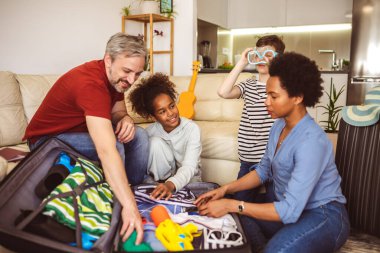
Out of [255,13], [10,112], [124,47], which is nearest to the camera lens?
[124,47]

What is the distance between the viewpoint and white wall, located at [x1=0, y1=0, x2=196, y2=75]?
120 inches

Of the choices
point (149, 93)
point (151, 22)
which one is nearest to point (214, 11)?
point (151, 22)

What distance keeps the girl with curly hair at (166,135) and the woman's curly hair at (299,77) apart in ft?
2.45

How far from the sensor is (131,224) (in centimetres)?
118

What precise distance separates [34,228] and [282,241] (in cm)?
82

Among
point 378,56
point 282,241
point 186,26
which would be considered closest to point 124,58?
point 282,241

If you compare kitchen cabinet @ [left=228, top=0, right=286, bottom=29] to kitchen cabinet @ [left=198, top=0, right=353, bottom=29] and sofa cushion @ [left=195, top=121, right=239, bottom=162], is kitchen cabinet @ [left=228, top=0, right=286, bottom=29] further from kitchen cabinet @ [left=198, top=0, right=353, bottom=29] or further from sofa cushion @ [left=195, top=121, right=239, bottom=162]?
sofa cushion @ [left=195, top=121, right=239, bottom=162]

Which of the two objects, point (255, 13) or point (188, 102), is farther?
point (255, 13)

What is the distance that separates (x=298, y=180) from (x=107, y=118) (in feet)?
2.43

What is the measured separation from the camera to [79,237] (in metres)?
1.05

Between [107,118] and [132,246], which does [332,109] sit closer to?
[107,118]

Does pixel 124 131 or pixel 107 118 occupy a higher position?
pixel 107 118

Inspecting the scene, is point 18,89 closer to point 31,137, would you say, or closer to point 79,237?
point 31,137

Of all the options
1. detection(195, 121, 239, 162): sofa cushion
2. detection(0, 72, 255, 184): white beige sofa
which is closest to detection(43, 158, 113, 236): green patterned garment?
detection(0, 72, 255, 184): white beige sofa
